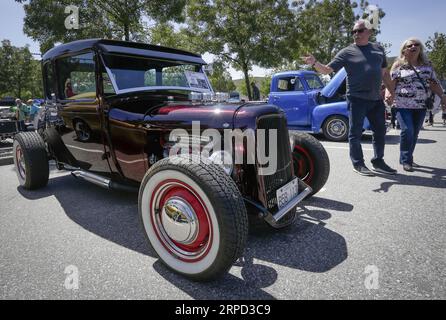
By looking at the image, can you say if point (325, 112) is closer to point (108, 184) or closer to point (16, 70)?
point (108, 184)

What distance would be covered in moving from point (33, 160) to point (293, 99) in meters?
6.43

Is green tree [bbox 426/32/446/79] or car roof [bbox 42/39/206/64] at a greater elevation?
green tree [bbox 426/32/446/79]

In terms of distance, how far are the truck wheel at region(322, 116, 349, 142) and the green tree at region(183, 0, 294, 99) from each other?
9.44 metres

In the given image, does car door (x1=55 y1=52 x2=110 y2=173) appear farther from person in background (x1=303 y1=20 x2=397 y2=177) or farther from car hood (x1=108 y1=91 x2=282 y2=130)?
person in background (x1=303 y1=20 x2=397 y2=177)

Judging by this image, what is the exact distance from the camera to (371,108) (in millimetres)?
4035

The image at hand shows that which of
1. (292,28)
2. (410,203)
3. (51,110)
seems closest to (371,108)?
(410,203)

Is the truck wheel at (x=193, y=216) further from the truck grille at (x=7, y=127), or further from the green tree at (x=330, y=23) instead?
the green tree at (x=330, y=23)

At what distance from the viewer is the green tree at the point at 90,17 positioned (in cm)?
1009

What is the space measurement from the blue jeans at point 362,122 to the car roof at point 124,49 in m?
2.20

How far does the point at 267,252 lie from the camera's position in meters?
2.19

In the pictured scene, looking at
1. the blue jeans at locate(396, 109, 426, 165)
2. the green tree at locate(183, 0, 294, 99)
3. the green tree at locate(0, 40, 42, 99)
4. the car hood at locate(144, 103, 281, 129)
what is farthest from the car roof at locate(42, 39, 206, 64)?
the green tree at locate(0, 40, 42, 99)

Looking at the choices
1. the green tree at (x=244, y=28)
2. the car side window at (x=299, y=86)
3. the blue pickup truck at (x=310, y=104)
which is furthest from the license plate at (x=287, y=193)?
the green tree at (x=244, y=28)

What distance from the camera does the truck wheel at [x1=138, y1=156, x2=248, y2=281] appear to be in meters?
1.67
